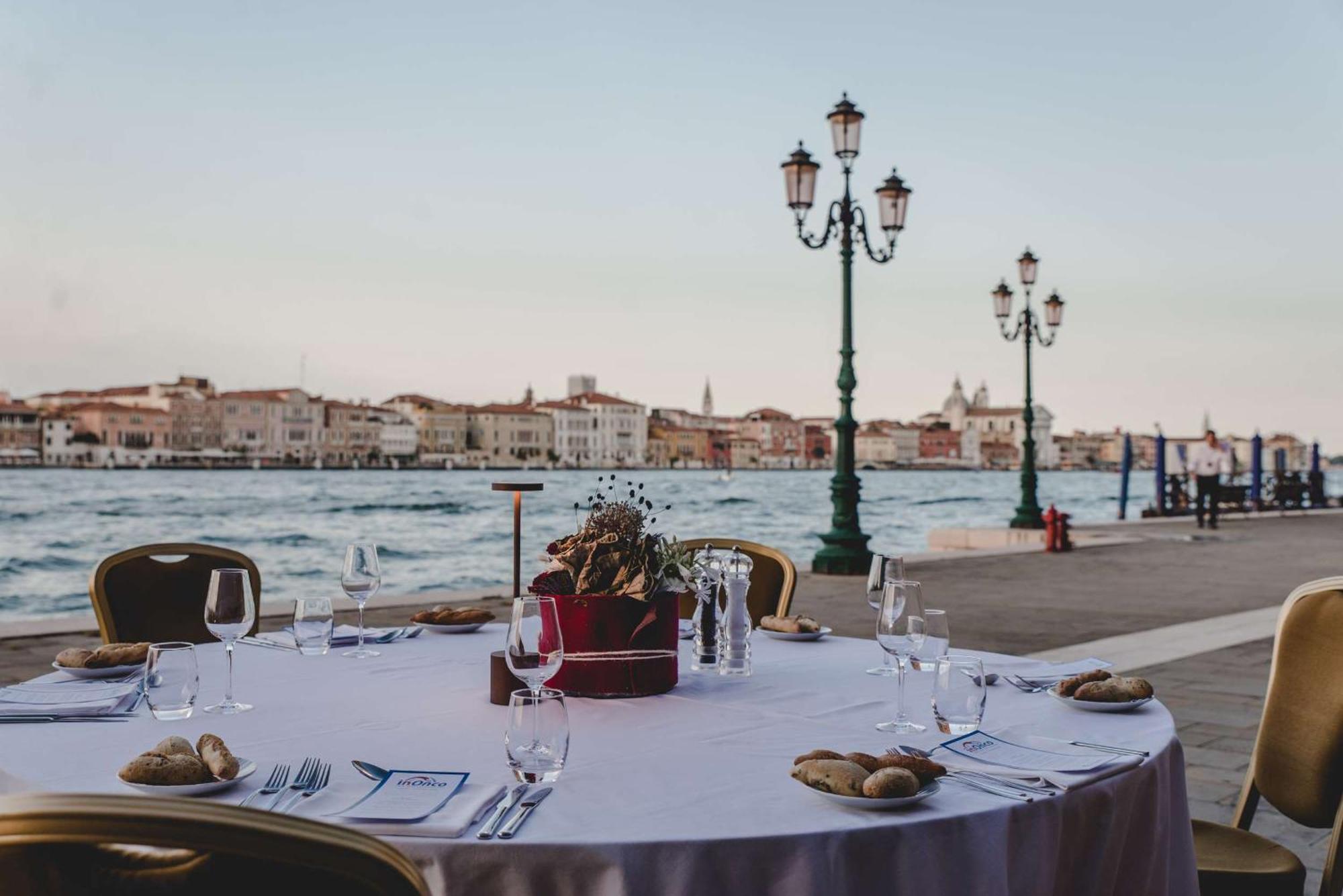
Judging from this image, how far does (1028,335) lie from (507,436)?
8335 cm

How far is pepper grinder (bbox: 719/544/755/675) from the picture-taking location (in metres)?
2.35

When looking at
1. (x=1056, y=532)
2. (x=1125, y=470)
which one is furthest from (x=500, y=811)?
(x=1125, y=470)

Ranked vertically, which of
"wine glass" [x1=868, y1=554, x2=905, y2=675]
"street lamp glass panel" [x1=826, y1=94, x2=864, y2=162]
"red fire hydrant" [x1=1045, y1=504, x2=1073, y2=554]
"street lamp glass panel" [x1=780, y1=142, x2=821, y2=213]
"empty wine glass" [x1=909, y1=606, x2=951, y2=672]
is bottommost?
"red fire hydrant" [x1=1045, y1=504, x2=1073, y2=554]

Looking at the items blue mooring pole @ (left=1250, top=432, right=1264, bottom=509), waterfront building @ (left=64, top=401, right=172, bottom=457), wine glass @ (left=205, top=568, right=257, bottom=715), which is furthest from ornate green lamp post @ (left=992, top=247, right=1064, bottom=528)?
waterfront building @ (left=64, top=401, right=172, bottom=457)

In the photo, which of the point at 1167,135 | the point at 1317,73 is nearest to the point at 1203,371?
the point at 1167,135

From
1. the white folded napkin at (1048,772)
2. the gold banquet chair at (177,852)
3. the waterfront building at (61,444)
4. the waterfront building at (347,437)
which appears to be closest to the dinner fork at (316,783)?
the gold banquet chair at (177,852)

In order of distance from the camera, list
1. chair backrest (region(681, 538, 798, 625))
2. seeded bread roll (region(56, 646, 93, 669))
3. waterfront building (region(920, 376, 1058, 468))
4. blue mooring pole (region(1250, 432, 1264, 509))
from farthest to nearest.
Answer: waterfront building (region(920, 376, 1058, 468))
blue mooring pole (region(1250, 432, 1264, 509))
chair backrest (region(681, 538, 798, 625))
seeded bread roll (region(56, 646, 93, 669))

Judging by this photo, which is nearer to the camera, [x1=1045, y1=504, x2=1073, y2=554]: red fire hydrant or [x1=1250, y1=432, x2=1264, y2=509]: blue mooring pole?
[x1=1045, y1=504, x2=1073, y2=554]: red fire hydrant

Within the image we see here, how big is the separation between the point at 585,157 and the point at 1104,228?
41.5 ft

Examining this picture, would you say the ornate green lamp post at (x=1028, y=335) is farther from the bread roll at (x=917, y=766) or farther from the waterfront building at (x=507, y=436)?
the waterfront building at (x=507, y=436)

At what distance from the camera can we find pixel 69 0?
94.3ft

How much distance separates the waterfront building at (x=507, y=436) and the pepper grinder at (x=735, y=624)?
94.2 meters

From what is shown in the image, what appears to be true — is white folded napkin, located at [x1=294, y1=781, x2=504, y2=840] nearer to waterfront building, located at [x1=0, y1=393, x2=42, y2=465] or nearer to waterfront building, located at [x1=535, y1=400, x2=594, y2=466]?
waterfront building, located at [x1=0, y1=393, x2=42, y2=465]

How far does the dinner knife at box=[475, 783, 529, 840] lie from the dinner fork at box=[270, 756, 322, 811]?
0.26 m
